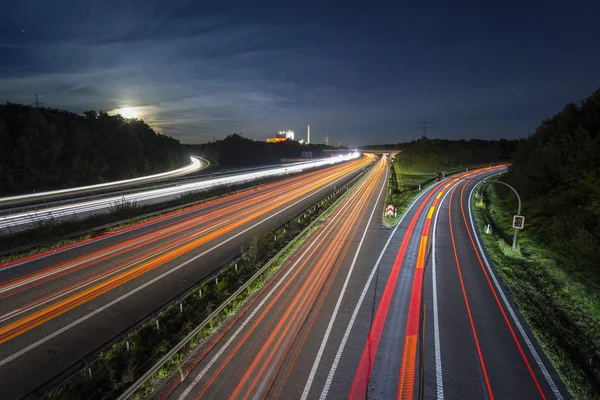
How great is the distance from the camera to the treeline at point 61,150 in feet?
131

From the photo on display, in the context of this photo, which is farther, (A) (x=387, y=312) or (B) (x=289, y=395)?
(A) (x=387, y=312)

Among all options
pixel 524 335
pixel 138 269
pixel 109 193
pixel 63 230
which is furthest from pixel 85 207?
pixel 524 335

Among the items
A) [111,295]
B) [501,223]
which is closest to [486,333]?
[111,295]

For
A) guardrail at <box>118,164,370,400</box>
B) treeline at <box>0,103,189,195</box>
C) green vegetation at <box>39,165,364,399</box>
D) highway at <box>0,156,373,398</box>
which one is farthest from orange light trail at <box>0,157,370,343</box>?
treeline at <box>0,103,189,195</box>

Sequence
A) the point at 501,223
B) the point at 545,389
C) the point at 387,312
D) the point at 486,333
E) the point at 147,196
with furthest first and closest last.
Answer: the point at 147,196
the point at 501,223
the point at 387,312
the point at 486,333
the point at 545,389

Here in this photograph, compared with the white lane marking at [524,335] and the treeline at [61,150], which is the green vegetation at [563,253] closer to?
the white lane marking at [524,335]

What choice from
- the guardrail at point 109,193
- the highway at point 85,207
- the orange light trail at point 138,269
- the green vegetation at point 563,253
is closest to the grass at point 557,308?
the green vegetation at point 563,253

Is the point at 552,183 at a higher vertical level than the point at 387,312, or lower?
higher

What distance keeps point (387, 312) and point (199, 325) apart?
760cm

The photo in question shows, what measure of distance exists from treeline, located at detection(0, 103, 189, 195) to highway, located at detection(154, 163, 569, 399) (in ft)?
147

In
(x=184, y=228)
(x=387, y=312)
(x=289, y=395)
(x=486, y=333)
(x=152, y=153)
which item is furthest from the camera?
(x=152, y=153)

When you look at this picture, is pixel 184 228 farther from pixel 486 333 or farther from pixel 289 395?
pixel 486 333

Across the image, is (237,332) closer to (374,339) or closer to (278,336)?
(278,336)

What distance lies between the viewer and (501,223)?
101 ft
